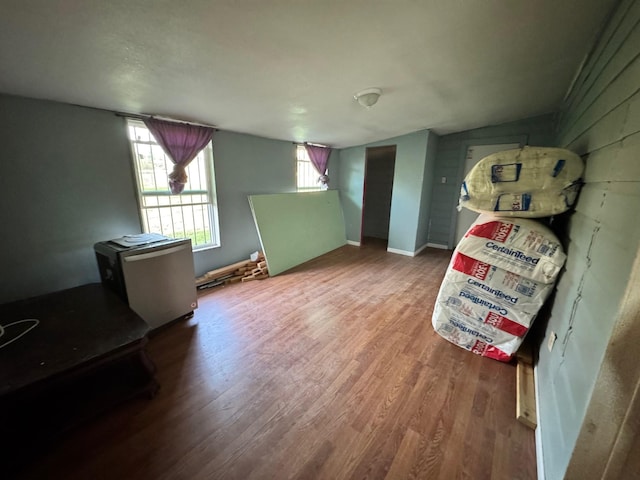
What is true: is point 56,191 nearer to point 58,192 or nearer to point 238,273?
point 58,192

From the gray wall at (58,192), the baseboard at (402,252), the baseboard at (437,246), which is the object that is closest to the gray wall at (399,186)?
the baseboard at (402,252)

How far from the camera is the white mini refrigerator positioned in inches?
75.6

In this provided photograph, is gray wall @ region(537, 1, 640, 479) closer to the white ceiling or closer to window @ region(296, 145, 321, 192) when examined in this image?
the white ceiling

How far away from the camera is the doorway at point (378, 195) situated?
561cm

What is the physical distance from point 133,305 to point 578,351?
2.80 m

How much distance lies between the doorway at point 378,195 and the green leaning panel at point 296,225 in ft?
3.35

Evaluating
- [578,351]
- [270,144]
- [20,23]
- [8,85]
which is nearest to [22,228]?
[8,85]

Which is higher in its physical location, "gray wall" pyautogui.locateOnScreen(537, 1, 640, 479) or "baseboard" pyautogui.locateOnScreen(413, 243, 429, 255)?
"gray wall" pyautogui.locateOnScreen(537, 1, 640, 479)

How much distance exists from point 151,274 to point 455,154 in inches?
202

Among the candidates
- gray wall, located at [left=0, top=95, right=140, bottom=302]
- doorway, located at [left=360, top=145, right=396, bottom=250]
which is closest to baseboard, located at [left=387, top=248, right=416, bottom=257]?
doorway, located at [left=360, top=145, right=396, bottom=250]

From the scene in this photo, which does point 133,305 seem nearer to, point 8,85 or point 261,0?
point 8,85

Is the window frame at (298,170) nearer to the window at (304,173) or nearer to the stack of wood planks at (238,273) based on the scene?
the window at (304,173)

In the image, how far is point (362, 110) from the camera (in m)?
2.78

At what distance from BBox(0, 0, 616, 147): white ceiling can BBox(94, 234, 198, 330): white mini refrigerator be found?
1.23 m
